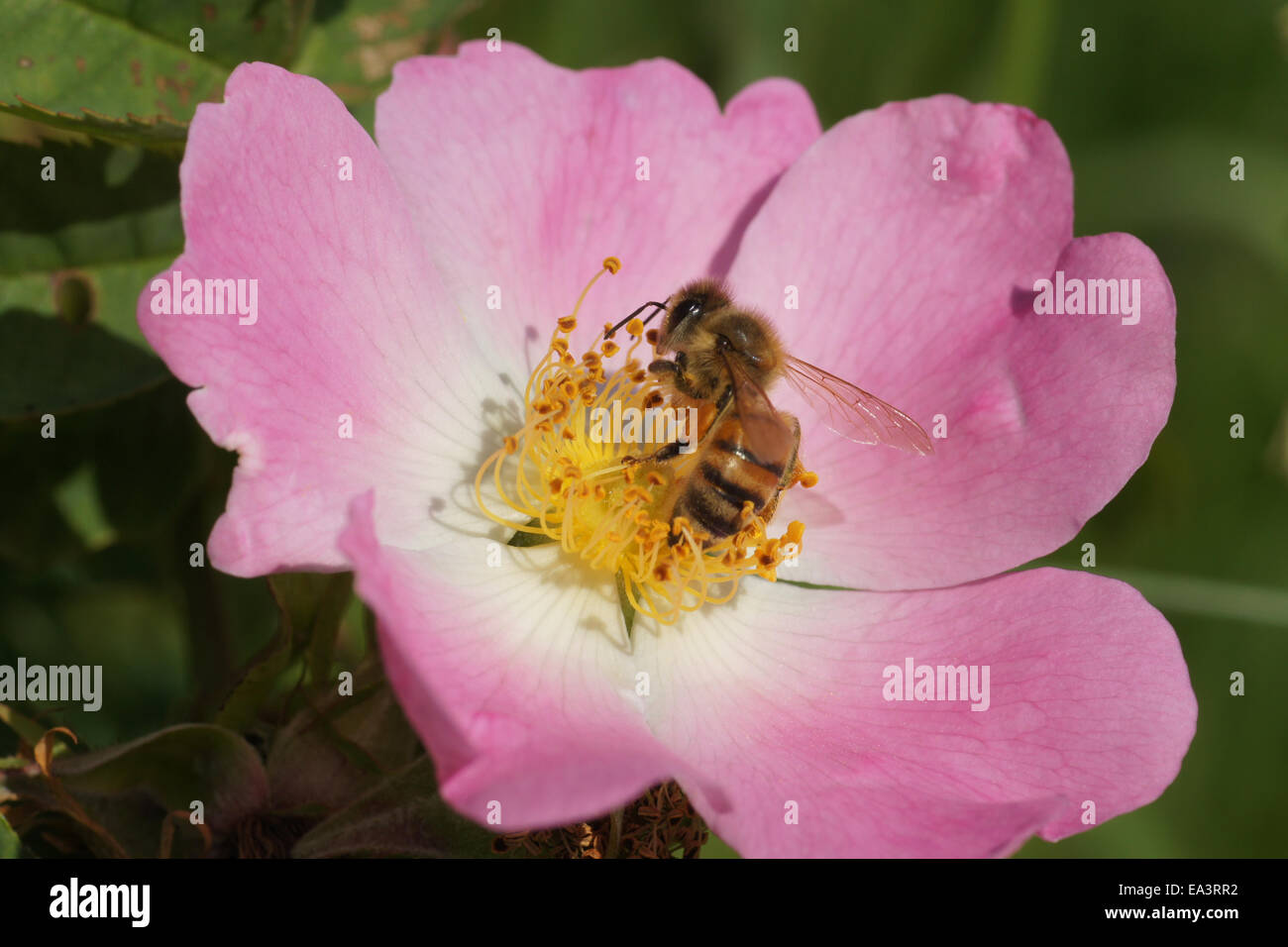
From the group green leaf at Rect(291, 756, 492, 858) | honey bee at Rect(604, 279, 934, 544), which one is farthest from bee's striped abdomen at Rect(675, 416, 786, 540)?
green leaf at Rect(291, 756, 492, 858)

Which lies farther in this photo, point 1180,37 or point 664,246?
point 1180,37

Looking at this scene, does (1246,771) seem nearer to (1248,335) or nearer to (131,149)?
(1248,335)

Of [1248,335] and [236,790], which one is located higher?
[1248,335]

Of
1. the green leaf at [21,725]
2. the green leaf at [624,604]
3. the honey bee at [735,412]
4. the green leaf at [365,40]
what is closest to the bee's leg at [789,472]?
the honey bee at [735,412]

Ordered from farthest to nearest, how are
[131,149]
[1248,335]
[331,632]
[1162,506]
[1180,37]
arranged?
[1180,37] < [1248,335] < [1162,506] < [131,149] < [331,632]

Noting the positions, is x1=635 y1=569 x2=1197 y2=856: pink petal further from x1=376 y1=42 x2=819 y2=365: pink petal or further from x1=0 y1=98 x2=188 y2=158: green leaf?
x1=0 y1=98 x2=188 y2=158: green leaf
